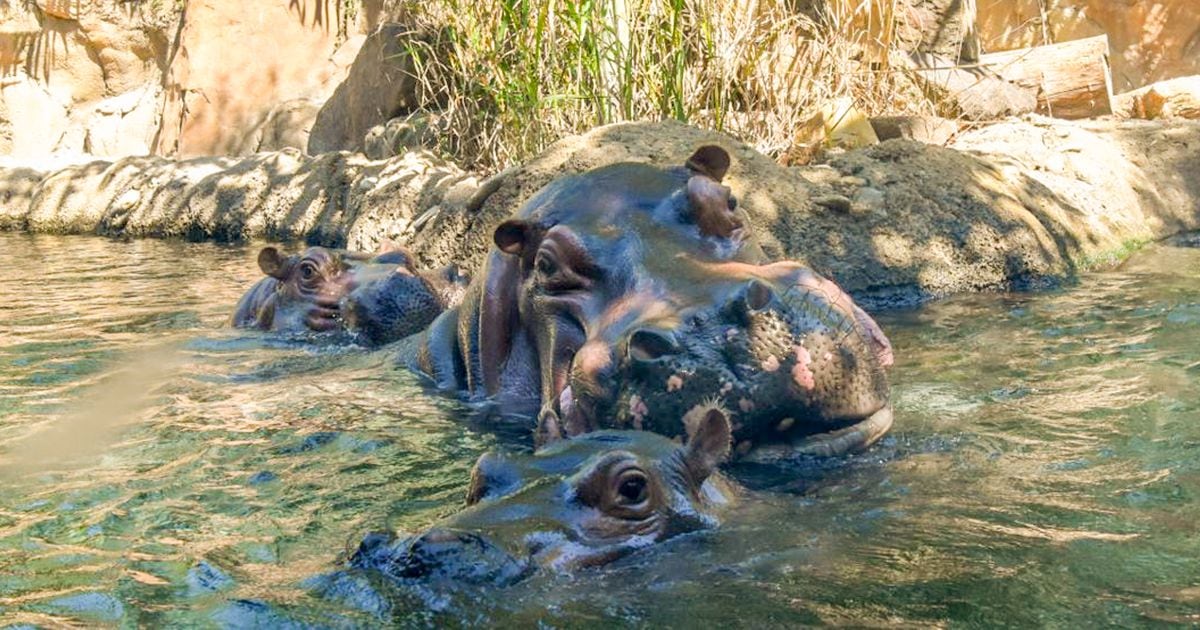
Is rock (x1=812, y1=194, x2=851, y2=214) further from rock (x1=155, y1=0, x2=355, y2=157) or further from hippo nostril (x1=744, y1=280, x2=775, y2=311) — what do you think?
rock (x1=155, y1=0, x2=355, y2=157)

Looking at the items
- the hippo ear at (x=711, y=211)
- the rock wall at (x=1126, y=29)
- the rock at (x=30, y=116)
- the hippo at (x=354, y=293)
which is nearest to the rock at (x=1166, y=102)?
the rock wall at (x=1126, y=29)

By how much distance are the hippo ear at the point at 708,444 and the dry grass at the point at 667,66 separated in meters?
5.31

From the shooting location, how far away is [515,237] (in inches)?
184

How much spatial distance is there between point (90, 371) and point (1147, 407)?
13.9 ft

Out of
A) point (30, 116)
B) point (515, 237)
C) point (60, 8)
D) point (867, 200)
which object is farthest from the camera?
point (30, 116)

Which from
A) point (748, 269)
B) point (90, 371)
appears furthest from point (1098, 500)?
point (90, 371)

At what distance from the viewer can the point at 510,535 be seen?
3.07 metres

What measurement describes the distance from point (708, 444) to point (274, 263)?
3939 millimetres

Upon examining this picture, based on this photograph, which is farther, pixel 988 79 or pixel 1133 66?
pixel 1133 66

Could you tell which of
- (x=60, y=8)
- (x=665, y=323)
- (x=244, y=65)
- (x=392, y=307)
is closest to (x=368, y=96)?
(x=244, y=65)

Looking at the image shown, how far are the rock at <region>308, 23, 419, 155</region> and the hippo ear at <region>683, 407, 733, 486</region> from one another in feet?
36.2

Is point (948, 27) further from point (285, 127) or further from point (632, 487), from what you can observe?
point (632, 487)

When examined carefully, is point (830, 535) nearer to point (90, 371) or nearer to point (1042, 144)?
point (90, 371)

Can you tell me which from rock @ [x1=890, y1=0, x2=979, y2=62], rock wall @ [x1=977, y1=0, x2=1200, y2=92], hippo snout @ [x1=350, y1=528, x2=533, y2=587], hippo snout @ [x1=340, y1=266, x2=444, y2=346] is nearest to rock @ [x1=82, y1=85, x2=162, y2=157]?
rock @ [x1=890, y1=0, x2=979, y2=62]
